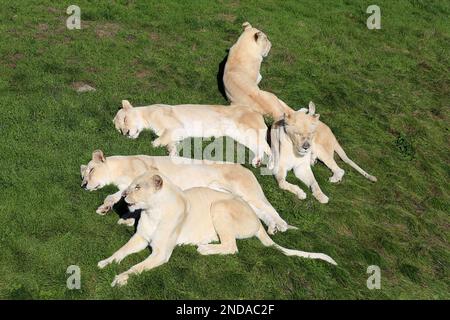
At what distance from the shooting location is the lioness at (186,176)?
1113 centimetres

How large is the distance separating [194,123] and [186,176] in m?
2.58

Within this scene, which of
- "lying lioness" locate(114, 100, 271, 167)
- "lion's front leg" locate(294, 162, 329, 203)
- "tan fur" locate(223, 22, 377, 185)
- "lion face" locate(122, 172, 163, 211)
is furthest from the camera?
"tan fur" locate(223, 22, 377, 185)

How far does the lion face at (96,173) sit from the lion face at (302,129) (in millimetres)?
3564

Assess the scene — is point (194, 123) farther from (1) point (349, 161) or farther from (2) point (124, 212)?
(2) point (124, 212)

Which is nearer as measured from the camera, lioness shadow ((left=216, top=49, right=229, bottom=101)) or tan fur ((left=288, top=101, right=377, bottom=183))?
tan fur ((left=288, top=101, right=377, bottom=183))

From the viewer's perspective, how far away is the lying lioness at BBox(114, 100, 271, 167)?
13242mm

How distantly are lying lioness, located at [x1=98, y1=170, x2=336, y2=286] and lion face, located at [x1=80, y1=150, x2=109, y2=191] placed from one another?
1.63 metres

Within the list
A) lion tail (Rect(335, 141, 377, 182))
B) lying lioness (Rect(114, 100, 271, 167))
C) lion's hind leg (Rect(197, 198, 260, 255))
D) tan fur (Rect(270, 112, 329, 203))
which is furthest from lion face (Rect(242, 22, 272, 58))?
lion's hind leg (Rect(197, 198, 260, 255))

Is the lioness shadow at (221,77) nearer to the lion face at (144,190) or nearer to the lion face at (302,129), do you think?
the lion face at (302,129)

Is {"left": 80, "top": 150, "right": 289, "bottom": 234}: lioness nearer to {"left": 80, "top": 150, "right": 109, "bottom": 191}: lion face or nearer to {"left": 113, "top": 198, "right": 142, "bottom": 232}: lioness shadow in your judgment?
{"left": 80, "top": 150, "right": 109, "bottom": 191}: lion face

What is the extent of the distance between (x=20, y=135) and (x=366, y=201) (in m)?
6.20

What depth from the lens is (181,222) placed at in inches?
386

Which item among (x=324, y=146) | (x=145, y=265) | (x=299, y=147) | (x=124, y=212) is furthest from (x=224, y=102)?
(x=145, y=265)

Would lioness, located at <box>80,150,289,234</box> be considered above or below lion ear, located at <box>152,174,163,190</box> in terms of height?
below
